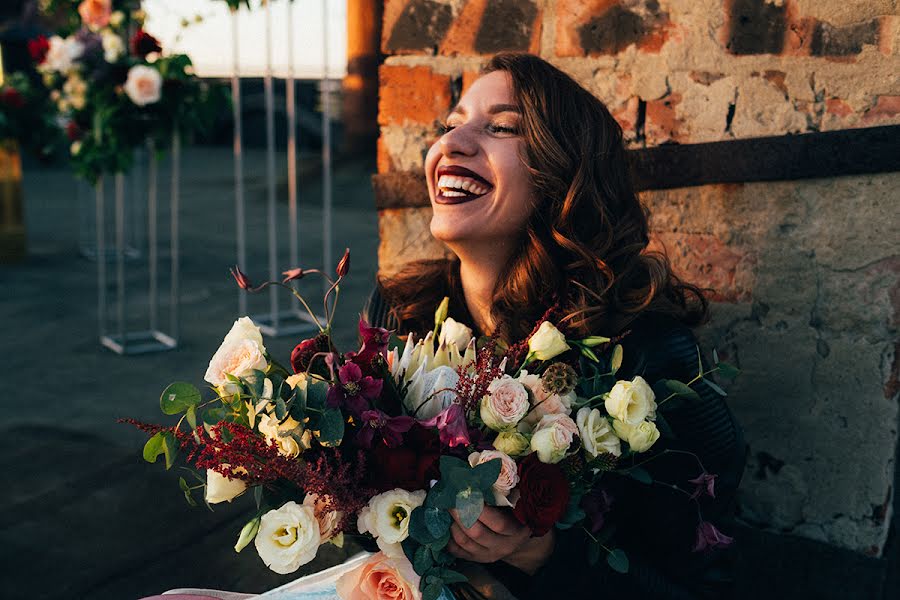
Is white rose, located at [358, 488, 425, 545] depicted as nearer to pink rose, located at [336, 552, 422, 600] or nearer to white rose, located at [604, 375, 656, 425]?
pink rose, located at [336, 552, 422, 600]

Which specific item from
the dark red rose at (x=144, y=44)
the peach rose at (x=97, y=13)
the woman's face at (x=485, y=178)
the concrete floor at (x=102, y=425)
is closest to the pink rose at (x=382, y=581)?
the woman's face at (x=485, y=178)

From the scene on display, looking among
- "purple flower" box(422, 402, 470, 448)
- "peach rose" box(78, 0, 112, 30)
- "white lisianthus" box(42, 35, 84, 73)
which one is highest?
"peach rose" box(78, 0, 112, 30)

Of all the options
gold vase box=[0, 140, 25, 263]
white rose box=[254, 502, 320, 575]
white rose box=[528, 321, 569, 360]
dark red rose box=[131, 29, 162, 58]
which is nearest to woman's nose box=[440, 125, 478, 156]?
white rose box=[528, 321, 569, 360]

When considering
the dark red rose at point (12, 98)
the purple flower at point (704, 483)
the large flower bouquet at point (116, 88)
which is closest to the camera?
the purple flower at point (704, 483)

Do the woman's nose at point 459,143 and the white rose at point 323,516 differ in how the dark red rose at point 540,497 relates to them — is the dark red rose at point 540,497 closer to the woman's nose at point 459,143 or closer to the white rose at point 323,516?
the white rose at point 323,516

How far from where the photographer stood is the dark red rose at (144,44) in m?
4.42

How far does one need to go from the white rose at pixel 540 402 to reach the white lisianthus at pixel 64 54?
12.6 ft

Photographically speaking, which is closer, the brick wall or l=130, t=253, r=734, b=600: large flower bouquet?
l=130, t=253, r=734, b=600: large flower bouquet

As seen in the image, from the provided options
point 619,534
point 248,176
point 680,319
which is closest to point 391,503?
point 619,534

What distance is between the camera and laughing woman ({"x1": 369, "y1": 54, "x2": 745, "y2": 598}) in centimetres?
171

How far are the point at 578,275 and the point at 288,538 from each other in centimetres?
85

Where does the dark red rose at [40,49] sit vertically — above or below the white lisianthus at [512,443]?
above

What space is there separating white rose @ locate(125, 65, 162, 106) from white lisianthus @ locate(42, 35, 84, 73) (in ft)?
1.13

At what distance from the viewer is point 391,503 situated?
1.41 meters
